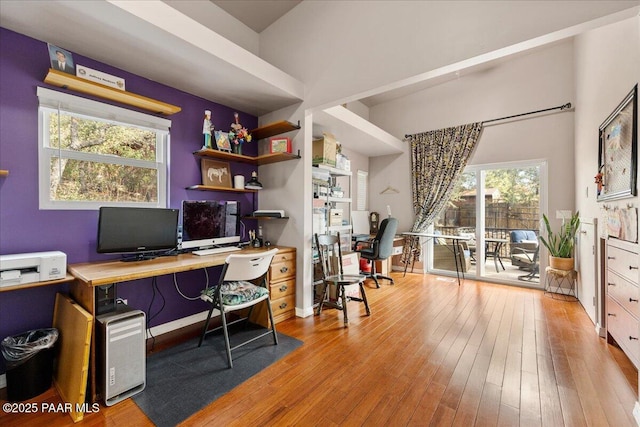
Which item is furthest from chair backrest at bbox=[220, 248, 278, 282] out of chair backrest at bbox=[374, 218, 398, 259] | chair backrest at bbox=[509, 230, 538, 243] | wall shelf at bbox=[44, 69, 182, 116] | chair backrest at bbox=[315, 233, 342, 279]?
chair backrest at bbox=[509, 230, 538, 243]

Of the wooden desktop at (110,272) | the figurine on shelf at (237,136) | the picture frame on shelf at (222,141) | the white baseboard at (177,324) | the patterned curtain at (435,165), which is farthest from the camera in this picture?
the patterned curtain at (435,165)

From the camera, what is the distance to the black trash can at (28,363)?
5.38ft

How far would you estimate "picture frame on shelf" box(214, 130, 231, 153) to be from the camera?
2.84 meters

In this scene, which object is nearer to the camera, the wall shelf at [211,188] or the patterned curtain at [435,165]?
the wall shelf at [211,188]

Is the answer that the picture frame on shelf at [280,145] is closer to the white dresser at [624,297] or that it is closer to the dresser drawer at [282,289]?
the dresser drawer at [282,289]

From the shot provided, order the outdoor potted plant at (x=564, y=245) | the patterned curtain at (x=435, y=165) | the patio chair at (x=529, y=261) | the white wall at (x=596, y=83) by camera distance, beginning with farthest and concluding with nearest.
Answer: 1. the patterned curtain at (x=435, y=165)
2. the patio chair at (x=529, y=261)
3. the outdoor potted plant at (x=564, y=245)
4. the white wall at (x=596, y=83)

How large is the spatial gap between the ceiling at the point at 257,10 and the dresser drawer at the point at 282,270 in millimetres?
2758

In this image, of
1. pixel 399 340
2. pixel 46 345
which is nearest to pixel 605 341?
pixel 399 340

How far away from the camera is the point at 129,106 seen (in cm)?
241

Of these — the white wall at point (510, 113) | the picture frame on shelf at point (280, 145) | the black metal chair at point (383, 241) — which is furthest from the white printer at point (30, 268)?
the white wall at point (510, 113)

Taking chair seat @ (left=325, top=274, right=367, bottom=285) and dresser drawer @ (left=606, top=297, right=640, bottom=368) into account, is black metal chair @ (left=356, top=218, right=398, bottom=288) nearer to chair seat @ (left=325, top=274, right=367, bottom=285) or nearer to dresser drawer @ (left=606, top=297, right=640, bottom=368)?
chair seat @ (left=325, top=274, right=367, bottom=285)

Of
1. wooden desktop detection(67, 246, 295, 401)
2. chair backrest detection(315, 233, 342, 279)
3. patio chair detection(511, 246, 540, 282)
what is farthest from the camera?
patio chair detection(511, 246, 540, 282)

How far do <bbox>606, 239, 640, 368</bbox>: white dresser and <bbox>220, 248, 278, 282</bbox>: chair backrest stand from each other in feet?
8.28

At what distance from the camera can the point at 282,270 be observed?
2.84 m
